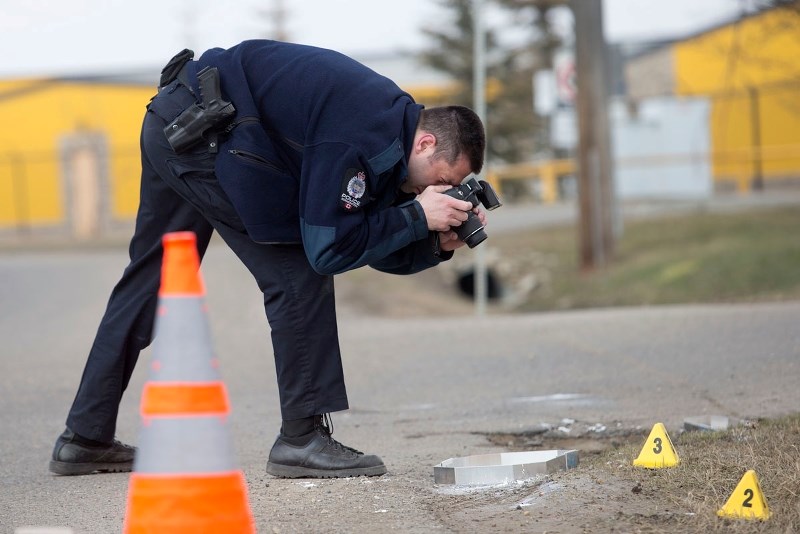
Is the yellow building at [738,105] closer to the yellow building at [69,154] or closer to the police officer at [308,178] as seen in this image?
the yellow building at [69,154]

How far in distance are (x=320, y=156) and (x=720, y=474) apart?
1.63 meters

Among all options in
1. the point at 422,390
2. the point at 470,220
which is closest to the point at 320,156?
the point at 470,220

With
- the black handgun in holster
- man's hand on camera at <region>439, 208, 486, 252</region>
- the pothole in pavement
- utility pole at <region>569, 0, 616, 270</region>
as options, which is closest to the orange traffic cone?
the black handgun in holster

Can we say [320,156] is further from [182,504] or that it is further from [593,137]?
[593,137]

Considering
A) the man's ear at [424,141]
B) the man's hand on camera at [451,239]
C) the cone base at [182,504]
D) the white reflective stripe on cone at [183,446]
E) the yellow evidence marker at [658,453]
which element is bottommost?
the yellow evidence marker at [658,453]

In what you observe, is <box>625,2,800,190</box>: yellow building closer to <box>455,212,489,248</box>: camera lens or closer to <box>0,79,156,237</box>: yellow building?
<box>0,79,156,237</box>: yellow building

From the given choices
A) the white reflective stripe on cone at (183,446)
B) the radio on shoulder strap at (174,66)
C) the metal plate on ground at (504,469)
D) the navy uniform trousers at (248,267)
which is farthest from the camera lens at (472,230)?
the white reflective stripe on cone at (183,446)

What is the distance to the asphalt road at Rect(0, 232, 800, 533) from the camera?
3.72m

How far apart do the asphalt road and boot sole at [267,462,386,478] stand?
0.17ft

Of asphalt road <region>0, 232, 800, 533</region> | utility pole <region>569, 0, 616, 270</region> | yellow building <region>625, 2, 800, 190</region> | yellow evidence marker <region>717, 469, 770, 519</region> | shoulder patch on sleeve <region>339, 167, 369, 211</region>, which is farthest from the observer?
yellow building <region>625, 2, 800, 190</region>

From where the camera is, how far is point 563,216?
2000 centimetres

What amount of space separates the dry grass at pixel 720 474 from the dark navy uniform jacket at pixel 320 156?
1057 millimetres

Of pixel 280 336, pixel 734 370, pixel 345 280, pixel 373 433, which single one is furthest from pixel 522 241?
pixel 280 336

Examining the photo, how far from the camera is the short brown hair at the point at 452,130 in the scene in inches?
149
